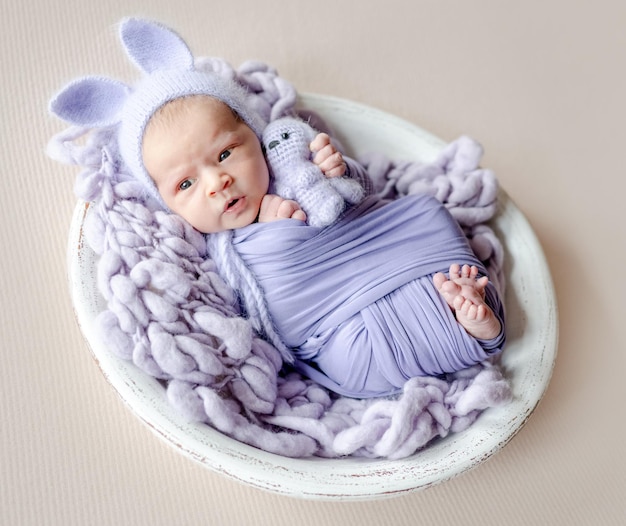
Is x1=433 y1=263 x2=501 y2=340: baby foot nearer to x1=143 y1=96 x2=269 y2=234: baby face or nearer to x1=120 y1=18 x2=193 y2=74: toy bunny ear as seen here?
x1=143 y1=96 x2=269 y2=234: baby face

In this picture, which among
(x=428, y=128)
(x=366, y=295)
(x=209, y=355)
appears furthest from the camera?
(x=428, y=128)

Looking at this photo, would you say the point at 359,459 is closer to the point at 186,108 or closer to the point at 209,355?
the point at 209,355

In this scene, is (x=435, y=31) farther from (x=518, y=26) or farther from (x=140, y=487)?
(x=140, y=487)

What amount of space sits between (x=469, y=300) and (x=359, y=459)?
0.92 ft

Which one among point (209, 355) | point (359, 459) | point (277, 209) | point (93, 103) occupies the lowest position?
point (359, 459)

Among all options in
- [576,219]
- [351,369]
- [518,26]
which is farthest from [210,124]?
[518,26]

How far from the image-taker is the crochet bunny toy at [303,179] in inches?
40.2

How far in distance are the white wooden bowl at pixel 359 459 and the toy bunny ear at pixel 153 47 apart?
251 mm

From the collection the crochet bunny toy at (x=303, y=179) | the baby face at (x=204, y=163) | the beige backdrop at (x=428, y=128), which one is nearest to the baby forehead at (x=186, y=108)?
the baby face at (x=204, y=163)

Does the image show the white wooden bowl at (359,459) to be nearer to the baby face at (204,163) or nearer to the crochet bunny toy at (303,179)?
the baby face at (204,163)

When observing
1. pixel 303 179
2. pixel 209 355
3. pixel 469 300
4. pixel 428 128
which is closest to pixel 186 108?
pixel 303 179

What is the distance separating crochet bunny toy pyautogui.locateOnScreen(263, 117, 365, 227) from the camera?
102 cm

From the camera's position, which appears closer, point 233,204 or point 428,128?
point 233,204

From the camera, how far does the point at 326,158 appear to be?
104cm
